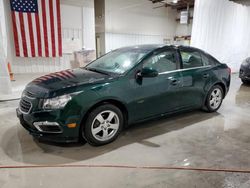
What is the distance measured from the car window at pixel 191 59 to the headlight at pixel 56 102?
6.30 feet

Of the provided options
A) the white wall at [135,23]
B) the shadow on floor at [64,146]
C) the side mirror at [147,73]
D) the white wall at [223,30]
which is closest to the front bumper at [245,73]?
the white wall at [223,30]

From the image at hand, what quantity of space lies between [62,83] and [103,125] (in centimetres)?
70

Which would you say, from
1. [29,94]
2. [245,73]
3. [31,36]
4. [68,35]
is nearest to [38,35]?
[31,36]

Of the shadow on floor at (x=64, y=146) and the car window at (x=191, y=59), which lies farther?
the car window at (x=191, y=59)

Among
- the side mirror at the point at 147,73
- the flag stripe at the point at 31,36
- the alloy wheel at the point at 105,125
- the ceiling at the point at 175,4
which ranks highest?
the ceiling at the point at 175,4

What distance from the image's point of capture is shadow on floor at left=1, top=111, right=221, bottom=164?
2230 mm

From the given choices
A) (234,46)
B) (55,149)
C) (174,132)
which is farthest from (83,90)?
(234,46)

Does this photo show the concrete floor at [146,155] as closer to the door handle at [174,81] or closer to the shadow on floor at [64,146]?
the shadow on floor at [64,146]

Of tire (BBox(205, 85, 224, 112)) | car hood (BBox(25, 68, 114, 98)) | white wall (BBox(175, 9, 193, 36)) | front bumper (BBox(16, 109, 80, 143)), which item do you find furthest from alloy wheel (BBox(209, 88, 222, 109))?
white wall (BBox(175, 9, 193, 36))

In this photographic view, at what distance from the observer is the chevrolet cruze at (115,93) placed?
220cm

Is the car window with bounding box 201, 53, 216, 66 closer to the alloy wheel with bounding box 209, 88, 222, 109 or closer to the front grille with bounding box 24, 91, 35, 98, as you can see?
the alloy wheel with bounding box 209, 88, 222, 109

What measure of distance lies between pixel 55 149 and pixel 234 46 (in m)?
9.15

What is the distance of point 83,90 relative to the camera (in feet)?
7.32

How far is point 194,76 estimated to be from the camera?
3.22m
